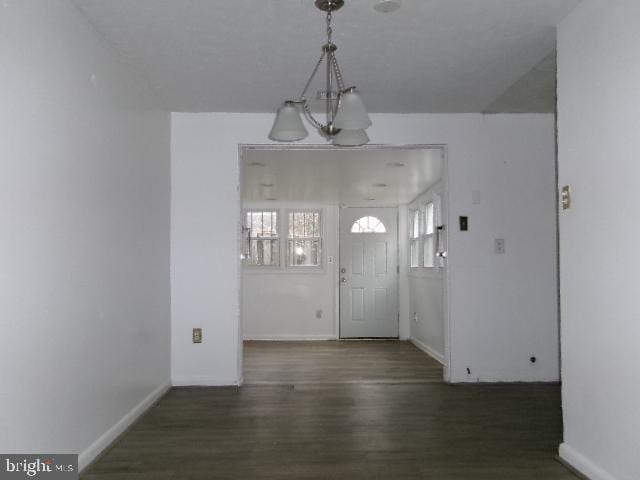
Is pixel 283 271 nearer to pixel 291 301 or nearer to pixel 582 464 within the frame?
pixel 291 301

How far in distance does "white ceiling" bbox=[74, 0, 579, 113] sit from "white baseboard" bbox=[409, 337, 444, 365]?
3.16m

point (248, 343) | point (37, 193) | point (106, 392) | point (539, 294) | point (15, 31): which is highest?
point (15, 31)

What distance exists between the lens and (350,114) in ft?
8.23

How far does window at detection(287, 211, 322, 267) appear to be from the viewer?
9250 mm

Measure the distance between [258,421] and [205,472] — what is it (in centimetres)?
93

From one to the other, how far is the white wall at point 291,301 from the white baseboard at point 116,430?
4518mm

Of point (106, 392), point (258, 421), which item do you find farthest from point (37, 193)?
point (258, 421)

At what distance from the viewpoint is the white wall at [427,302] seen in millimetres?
6945

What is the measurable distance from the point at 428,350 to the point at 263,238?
10.8 feet

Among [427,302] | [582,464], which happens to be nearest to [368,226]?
[427,302]

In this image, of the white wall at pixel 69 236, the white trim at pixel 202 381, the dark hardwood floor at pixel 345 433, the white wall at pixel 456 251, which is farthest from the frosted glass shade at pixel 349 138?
the white trim at pixel 202 381

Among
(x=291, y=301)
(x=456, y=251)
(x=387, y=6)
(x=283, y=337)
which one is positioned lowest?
(x=283, y=337)

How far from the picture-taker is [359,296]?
9156 mm

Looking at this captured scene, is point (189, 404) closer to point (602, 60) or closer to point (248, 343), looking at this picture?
point (602, 60)
